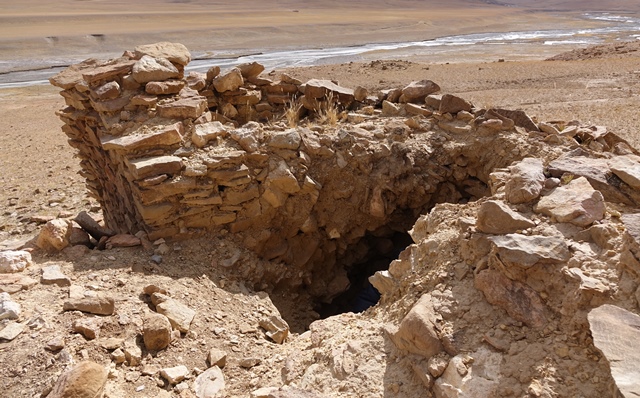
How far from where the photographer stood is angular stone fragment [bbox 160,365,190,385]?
12.3 ft

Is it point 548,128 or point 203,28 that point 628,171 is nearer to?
point 548,128

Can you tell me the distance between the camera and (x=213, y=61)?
97.1 feet

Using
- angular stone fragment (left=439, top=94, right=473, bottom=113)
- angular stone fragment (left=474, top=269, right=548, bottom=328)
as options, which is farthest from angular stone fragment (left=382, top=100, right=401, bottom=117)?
angular stone fragment (left=474, top=269, right=548, bottom=328)

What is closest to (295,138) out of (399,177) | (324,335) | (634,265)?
(399,177)

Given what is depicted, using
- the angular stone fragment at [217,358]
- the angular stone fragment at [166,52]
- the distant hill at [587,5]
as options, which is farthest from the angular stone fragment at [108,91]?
the distant hill at [587,5]

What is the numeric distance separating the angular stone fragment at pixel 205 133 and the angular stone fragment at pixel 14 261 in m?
1.96

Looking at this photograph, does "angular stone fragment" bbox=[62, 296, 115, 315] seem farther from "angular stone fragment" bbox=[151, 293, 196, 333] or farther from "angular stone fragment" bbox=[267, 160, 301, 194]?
"angular stone fragment" bbox=[267, 160, 301, 194]

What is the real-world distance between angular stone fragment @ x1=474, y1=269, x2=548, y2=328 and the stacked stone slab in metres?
2.41

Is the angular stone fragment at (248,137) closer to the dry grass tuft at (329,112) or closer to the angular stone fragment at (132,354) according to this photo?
the dry grass tuft at (329,112)

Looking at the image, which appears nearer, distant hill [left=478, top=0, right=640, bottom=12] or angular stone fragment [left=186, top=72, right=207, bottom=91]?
angular stone fragment [left=186, top=72, right=207, bottom=91]

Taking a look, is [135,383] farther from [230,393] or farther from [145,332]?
[230,393]

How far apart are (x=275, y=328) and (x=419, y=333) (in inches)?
65.8

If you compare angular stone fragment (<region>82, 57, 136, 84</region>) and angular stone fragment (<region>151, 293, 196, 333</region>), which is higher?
angular stone fragment (<region>82, 57, 136, 84</region>)

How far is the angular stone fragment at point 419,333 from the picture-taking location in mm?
3396
